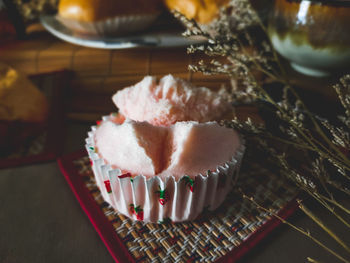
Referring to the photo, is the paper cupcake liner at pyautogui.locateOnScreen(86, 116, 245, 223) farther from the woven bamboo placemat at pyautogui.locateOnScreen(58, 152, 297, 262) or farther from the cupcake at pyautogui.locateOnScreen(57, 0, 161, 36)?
the cupcake at pyautogui.locateOnScreen(57, 0, 161, 36)

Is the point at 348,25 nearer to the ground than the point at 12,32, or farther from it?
farther from it

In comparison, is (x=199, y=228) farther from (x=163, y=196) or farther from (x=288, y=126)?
(x=288, y=126)

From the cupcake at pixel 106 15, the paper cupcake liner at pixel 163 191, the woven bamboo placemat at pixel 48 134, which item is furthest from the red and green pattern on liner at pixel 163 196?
the cupcake at pixel 106 15

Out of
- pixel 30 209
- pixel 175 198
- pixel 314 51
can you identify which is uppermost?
pixel 314 51

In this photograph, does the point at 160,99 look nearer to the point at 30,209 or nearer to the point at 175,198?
the point at 175,198

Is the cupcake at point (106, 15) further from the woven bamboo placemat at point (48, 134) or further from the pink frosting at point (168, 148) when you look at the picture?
the pink frosting at point (168, 148)

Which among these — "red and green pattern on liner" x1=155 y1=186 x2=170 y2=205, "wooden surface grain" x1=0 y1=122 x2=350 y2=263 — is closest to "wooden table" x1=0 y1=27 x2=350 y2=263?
"wooden surface grain" x1=0 y1=122 x2=350 y2=263

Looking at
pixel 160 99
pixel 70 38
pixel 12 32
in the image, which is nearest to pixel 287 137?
pixel 160 99

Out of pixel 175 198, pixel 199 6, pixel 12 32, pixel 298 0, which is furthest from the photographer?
pixel 12 32
